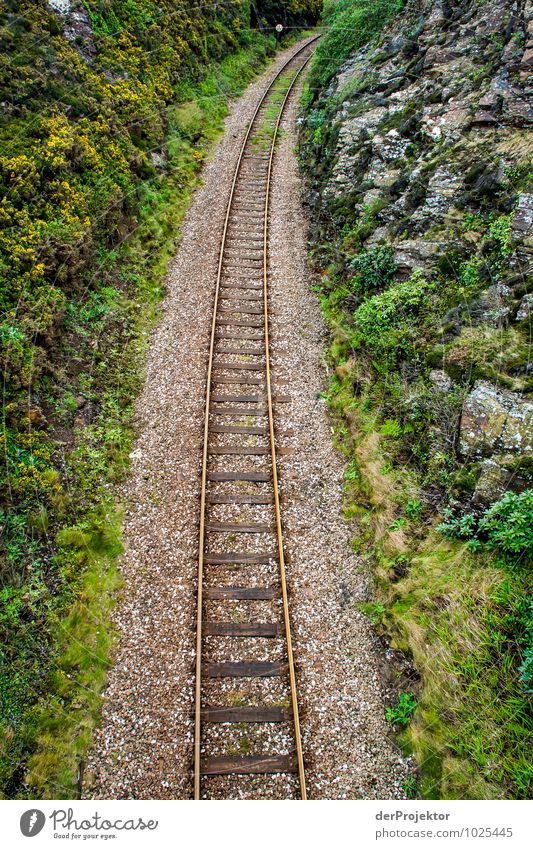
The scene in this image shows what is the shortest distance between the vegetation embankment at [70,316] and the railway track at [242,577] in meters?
1.67

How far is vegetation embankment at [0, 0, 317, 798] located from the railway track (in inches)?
65.7

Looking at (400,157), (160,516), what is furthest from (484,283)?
(160,516)

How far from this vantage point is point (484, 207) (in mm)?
10070

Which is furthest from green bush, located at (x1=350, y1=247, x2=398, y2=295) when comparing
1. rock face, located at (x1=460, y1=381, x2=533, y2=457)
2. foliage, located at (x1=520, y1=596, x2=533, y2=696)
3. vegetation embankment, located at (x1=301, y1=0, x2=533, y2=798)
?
foliage, located at (x1=520, y1=596, x2=533, y2=696)

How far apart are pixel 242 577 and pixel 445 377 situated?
206 inches

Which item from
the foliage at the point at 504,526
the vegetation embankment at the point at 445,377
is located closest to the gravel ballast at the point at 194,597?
the vegetation embankment at the point at 445,377

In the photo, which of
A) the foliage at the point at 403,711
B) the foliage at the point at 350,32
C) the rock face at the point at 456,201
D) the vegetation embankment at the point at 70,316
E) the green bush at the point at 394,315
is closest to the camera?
the foliage at the point at 403,711

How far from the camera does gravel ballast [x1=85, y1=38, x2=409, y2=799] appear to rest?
Answer: 20.6ft

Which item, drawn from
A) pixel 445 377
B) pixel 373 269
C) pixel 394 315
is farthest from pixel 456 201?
pixel 445 377

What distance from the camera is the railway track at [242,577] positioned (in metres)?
→ 6.33

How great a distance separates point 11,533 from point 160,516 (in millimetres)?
2479

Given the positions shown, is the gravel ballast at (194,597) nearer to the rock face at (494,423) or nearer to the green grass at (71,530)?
the green grass at (71,530)

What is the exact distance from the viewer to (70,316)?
439 inches

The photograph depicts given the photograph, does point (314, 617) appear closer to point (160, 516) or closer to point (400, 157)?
point (160, 516)
